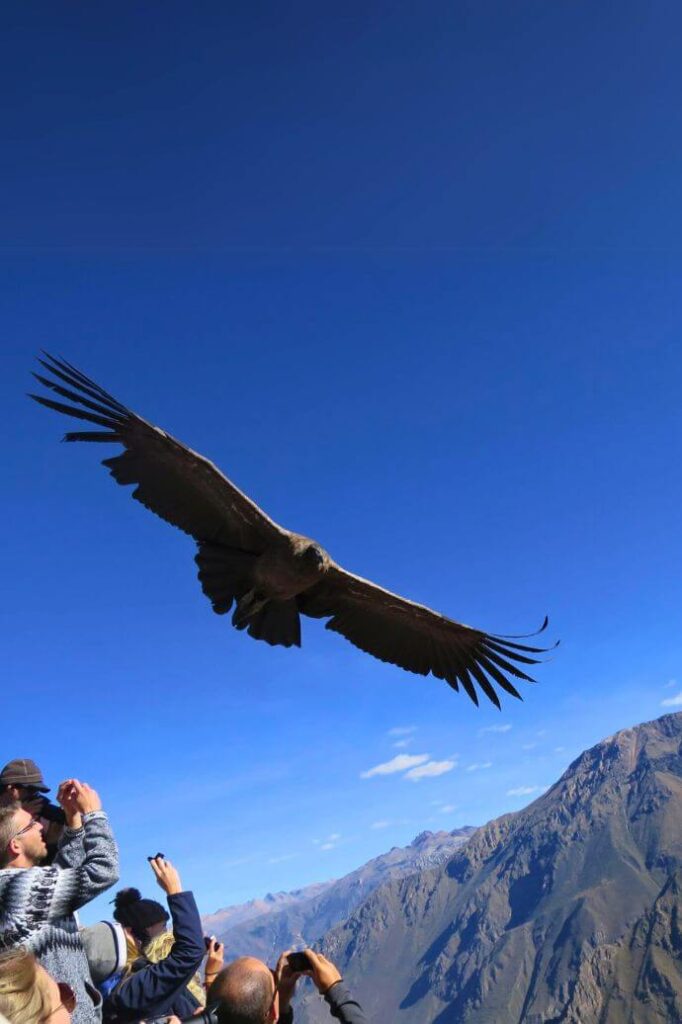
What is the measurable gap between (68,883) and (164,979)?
1.20 m

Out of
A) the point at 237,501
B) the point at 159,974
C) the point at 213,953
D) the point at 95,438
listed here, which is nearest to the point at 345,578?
the point at 237,501

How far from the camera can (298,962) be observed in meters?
4.57

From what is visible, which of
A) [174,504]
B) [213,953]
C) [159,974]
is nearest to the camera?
[159,974]

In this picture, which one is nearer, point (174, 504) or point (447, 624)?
point (174, 504)

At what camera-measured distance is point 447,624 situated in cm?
1376

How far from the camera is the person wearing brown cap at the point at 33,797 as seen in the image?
179 inches

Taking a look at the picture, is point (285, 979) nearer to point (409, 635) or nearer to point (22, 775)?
point (22, 775)

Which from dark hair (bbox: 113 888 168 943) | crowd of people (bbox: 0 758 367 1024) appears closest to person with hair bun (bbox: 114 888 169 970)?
dark hair (bbox: 113 888 168 943)

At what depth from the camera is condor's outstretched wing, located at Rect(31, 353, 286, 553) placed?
10.3m

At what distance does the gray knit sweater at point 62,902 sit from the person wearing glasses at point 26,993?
0.63 m

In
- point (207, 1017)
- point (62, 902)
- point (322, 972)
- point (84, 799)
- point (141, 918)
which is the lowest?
point (322, 972)

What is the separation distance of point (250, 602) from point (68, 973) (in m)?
7.50

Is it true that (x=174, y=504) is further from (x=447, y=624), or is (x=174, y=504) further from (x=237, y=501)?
(x=447, y=624)

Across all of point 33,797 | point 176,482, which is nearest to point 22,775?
point 33,797
